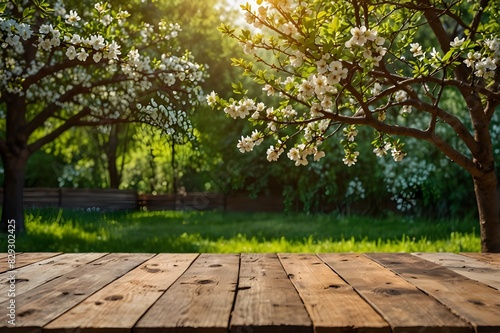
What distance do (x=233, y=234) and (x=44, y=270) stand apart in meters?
8.17

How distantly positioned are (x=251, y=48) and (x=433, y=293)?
6.54ft

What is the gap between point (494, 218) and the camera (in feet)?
19.1

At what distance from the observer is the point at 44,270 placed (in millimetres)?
3654

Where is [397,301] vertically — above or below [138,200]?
below

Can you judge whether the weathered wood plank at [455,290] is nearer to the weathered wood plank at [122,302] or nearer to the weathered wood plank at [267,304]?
the weathered wood plank at [267,304]

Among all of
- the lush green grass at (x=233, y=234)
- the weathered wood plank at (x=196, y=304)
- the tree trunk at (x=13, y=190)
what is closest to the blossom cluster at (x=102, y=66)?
the tree trunk at (x=13, y=190)

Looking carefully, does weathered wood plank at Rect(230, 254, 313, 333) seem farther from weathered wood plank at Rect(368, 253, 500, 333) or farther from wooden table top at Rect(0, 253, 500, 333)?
weathered wood plank at Rect(368, 253, 500, 333)

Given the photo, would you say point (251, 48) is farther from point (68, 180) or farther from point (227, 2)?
point (68, 180)

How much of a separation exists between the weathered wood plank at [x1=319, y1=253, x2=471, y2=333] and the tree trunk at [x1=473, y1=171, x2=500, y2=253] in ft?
7.69

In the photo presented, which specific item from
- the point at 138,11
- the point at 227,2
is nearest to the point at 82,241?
the point at 138,11

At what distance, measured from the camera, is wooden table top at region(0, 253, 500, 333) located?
7.47 ft

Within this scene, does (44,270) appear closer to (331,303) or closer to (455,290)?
(331,303)

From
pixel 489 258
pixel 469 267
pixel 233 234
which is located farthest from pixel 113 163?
pixel 469 267

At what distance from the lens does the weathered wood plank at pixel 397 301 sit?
227 centimetres
